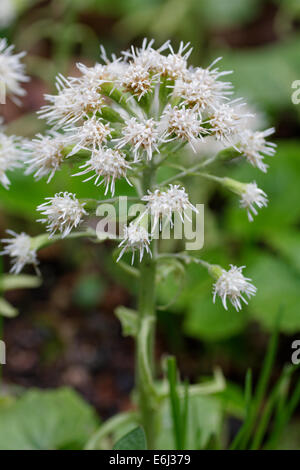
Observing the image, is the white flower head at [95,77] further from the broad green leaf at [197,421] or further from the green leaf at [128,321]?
the broad green leaf at [197,421]

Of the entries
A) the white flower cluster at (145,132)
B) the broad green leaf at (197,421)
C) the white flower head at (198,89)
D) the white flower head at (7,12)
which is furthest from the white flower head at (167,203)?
the white flower head at (7,12)

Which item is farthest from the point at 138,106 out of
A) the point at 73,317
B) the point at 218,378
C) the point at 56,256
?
the point at 56,256

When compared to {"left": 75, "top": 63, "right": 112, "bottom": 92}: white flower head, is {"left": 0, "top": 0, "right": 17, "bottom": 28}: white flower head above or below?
above

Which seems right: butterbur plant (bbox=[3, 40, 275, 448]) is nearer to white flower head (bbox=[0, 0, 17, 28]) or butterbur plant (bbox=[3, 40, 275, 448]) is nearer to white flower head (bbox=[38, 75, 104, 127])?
white flower head (bbox=[38, 75, 104, 127])

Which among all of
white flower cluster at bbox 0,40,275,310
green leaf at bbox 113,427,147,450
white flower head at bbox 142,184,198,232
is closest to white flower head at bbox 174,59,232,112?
white flower cluster at bbox 0,40,275,310

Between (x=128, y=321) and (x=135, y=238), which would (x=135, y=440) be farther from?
(x=135, y=238)
